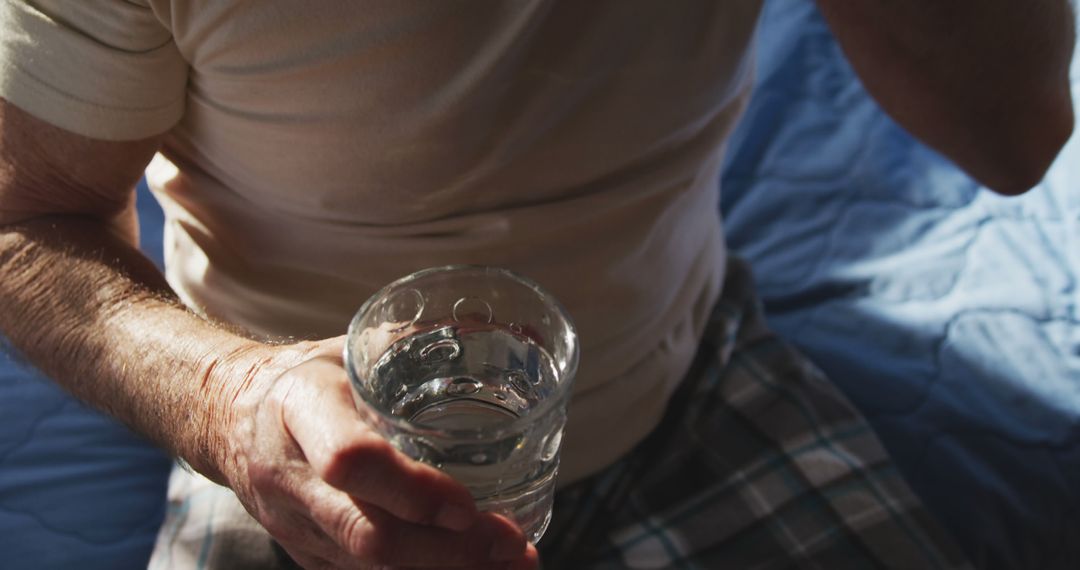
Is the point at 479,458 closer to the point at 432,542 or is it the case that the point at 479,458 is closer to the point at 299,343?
the point at 432,542

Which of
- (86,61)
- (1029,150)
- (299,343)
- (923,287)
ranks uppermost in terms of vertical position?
(86,61)

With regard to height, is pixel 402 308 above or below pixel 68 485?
above

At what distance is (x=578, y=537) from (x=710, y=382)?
0.19 metres

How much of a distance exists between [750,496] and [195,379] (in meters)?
0.48

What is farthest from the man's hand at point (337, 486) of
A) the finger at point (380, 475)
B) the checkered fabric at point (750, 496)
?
the checkered fabric at point (750, 496)

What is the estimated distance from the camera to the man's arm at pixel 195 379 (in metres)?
0.45

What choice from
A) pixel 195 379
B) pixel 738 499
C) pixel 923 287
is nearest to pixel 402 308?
pixel 195 379

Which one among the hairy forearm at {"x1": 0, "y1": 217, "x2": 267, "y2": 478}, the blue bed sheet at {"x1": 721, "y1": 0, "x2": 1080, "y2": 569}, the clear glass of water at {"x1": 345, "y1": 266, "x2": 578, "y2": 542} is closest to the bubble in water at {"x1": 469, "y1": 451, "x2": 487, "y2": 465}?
the clear glass of water at {"x1": 345, "y1": 266, "x2": 578, "y2": 542}

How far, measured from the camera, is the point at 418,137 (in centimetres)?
67

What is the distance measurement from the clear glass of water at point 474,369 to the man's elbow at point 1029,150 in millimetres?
481

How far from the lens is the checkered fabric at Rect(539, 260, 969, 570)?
2.75 ft

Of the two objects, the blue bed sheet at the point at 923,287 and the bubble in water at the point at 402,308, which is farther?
the blue bed sheet at the point at 923,287

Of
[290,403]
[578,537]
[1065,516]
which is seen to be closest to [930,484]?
[1065,516]

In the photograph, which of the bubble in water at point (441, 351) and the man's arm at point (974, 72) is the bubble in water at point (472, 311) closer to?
the bubble in water at point (441, 351)
